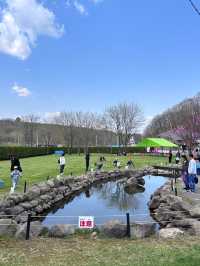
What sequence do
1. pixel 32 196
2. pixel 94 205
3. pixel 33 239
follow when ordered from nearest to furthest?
pixel 33 239
pixel 32 196
pixel 94 205

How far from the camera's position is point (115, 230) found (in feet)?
30.0

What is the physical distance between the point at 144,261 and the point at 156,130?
100473 mm

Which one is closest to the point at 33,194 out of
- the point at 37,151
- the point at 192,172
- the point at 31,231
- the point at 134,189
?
the point at 192,172

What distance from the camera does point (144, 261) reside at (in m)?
6.75

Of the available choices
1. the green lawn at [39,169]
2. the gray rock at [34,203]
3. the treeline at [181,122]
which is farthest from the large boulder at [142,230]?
the treeline at [181,122]

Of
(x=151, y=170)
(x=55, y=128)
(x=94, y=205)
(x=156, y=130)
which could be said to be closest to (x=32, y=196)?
(x=94, y=205)

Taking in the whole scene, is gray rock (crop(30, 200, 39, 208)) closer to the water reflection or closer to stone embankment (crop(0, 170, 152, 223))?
stone embankment (crop(0, 170, 152, 223))

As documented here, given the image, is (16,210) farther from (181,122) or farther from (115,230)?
(181,122)

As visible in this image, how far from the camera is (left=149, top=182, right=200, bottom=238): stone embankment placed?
361 inches

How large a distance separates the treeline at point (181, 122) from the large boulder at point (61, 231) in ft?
146

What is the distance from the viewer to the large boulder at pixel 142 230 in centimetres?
905

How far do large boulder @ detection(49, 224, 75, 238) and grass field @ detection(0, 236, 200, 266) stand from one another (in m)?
0.47

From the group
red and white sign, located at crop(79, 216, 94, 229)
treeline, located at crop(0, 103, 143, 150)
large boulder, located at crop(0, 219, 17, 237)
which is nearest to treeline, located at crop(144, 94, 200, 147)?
treeline, located at crop(0, 103, 143, 150)

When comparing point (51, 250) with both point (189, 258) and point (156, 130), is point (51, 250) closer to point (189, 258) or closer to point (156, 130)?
point (189, 258)
